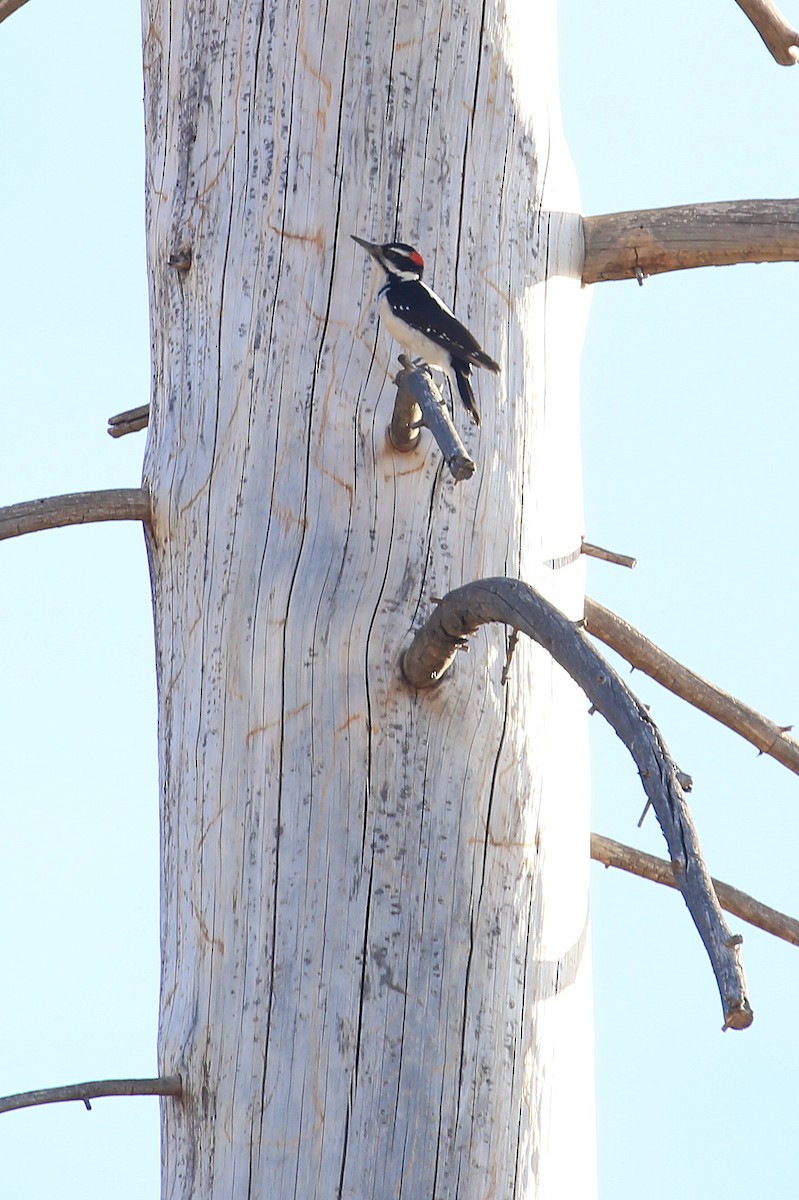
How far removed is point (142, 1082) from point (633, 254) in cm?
181

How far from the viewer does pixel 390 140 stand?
2891mm

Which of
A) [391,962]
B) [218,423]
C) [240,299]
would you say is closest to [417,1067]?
[391,962]

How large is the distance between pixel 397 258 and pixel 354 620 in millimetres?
654

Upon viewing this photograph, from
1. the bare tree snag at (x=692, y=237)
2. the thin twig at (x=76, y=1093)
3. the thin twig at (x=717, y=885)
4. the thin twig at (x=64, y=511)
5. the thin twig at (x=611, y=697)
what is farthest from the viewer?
the thin twig at (x=717, y=885)

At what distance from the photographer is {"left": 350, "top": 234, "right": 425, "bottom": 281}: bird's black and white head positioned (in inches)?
107

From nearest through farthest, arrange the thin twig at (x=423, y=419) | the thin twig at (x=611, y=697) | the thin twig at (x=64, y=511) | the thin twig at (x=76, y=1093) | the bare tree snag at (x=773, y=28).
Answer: the thin twig at (x=611, y=697)
the thin twig at (x=423, y=419)
the thin twig at (x=76, y=1093)
the thin twig at (x=64, y=511)
the bare tree snag at (x=773, y=28)

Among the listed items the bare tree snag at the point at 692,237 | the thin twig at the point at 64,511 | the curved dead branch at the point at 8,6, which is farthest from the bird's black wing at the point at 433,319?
the curved dead branch at the point at 8,6

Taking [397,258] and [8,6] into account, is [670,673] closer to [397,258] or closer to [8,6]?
[397,258]

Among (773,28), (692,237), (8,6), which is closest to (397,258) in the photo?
(692,237)

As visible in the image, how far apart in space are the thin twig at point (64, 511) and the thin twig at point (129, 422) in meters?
0.64

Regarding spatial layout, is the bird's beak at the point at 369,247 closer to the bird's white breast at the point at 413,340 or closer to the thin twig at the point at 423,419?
the bird's white breast at the point at 413,340

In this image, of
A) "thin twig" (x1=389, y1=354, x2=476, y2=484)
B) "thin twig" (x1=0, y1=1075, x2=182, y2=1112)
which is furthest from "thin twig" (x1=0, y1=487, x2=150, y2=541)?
"thin twig" (x1=0, y1=1075, x2=182, y2=1112)

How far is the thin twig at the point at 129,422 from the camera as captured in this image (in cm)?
353

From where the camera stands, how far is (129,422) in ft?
11.7
